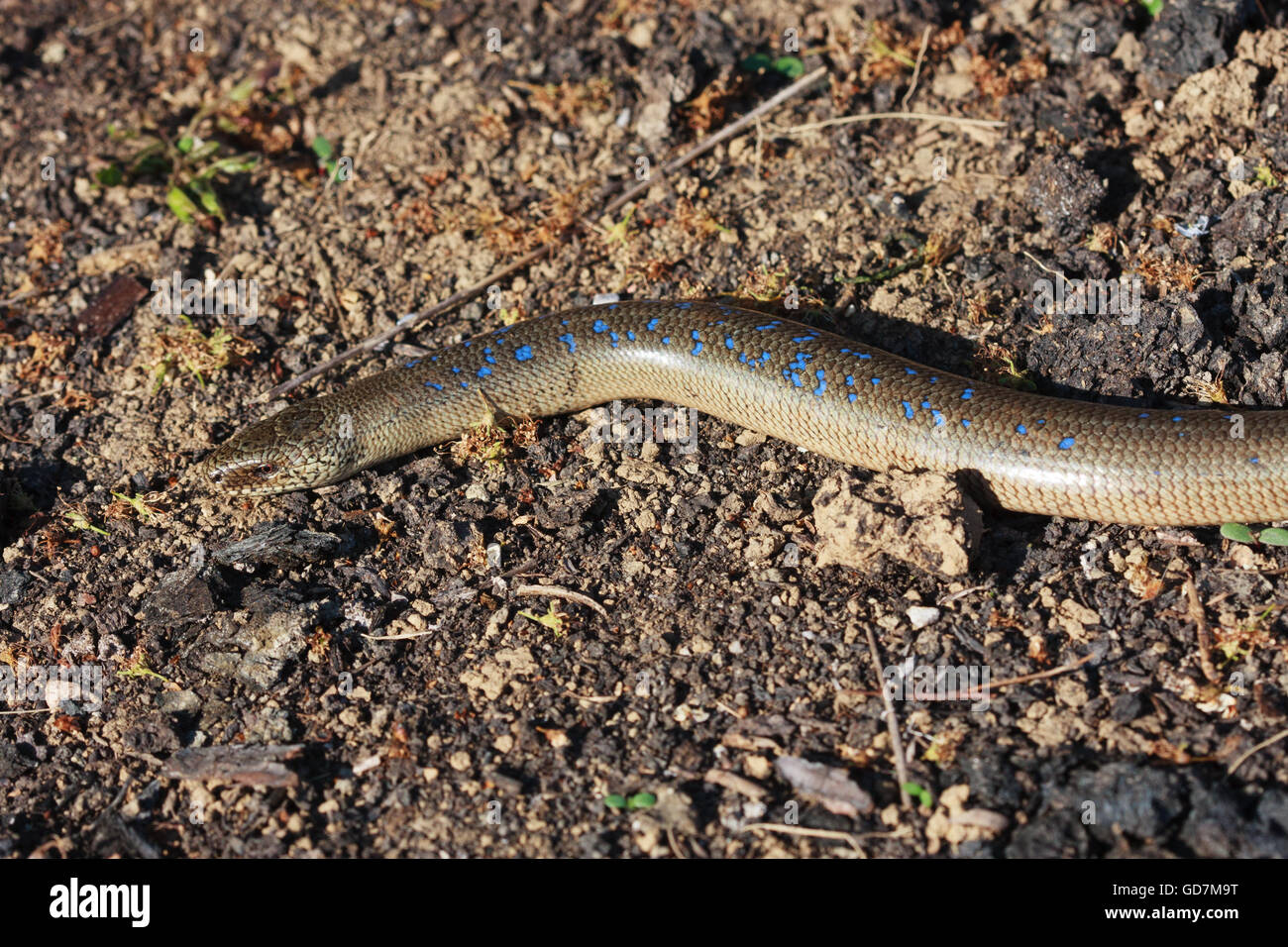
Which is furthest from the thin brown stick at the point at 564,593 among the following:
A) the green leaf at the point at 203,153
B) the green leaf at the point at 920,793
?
the green leaf at the point at 203,153

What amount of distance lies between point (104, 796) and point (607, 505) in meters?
2.43

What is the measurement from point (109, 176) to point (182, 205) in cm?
58

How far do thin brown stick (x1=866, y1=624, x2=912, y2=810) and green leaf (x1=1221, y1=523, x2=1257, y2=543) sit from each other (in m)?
1.56

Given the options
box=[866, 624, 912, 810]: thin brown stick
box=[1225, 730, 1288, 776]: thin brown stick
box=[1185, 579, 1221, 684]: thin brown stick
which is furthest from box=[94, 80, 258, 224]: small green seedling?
box=[1225, 730, 1288, 776]: thin brown stick

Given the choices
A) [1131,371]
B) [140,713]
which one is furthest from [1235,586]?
[140,713]

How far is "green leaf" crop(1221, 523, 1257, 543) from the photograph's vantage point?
4371 mm

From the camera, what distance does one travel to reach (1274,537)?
172 inches

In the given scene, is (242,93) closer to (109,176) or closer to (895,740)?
(109,176)

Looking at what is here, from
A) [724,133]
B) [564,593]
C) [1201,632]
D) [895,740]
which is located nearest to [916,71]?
[724,133]

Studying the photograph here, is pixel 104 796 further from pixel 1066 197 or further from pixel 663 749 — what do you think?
pixel 1066 197

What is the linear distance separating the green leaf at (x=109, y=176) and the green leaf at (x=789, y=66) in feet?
13.7

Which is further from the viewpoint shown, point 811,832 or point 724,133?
point 724,133

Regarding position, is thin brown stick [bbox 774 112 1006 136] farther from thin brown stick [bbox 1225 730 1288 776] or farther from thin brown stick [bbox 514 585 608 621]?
thin brown stick [bbox 1225 730 1288 776]

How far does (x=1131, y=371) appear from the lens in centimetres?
494
